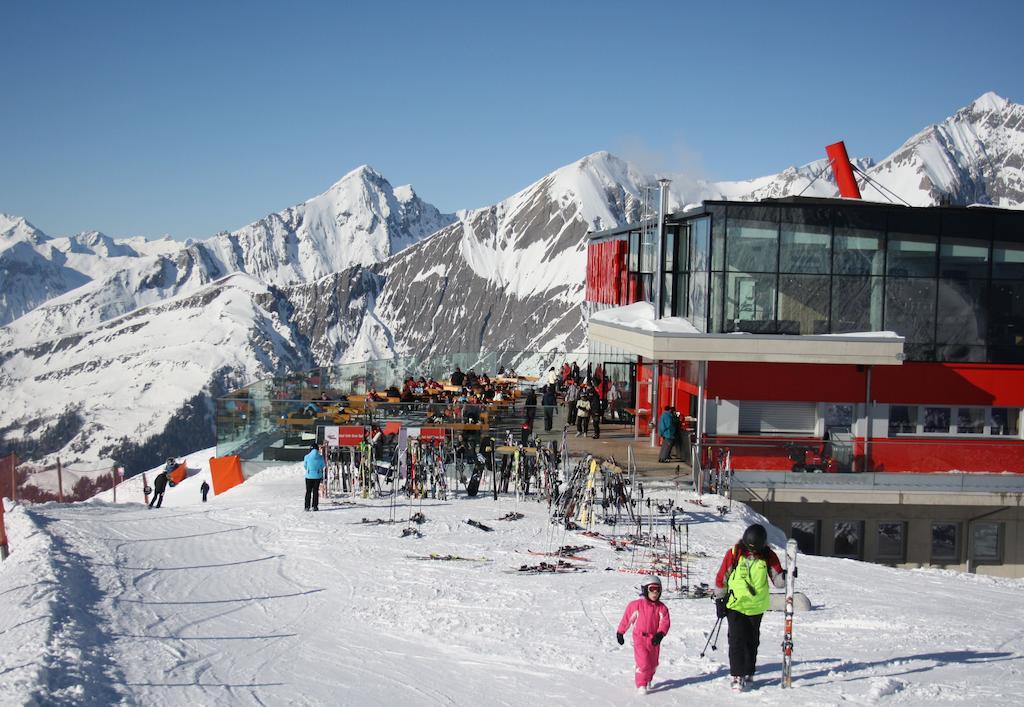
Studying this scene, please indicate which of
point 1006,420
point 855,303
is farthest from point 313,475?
point 1006,420

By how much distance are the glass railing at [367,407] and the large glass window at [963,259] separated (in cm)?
1037

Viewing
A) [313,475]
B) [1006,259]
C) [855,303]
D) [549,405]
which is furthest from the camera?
[549,405]

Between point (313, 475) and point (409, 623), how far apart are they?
292 inches

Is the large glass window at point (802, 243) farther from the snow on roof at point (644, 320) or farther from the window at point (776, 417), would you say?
the window at point (776, 417)

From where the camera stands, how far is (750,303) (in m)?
23.6

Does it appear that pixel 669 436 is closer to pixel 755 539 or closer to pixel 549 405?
pixel 549 405

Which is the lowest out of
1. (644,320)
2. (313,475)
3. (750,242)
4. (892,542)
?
(892,542)

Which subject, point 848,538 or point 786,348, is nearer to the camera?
point 786,348

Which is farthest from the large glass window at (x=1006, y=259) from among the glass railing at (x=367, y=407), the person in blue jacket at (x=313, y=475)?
the person in blue jacket at (x=313, y=475)

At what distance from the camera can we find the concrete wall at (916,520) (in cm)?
2197

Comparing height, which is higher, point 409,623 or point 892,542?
point 409,623

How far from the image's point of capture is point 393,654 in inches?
421

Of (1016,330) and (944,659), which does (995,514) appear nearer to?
(1016,330)

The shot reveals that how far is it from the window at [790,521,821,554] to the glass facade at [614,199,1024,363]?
4.44m
